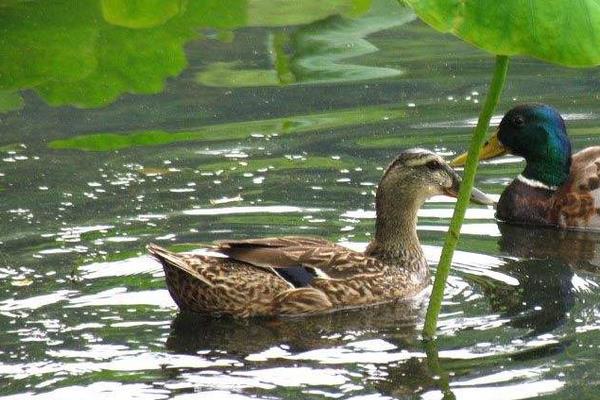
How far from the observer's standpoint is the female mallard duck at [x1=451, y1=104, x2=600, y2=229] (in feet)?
34.4

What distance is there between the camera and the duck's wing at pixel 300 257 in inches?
331

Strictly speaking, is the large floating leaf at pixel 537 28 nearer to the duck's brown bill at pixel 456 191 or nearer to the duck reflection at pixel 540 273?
the duck reflection at pixel 540 273

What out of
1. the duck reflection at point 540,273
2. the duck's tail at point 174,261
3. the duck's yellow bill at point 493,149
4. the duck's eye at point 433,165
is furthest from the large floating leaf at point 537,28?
the duck's yellow bill at point 493,149

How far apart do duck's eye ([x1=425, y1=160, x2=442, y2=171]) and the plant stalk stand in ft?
5.78

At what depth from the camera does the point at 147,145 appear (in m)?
11.8

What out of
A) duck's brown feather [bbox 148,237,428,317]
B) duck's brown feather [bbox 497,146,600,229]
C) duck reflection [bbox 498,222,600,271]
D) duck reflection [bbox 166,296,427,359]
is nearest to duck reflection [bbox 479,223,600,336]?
duck reflection [bbox 498,222,600,271]

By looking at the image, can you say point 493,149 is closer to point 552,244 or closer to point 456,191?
point 552,244

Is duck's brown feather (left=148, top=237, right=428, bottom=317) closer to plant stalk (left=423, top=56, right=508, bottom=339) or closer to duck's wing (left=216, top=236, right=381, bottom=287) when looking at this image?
duck's wing (left=216, top=236, right=381, bottom=287)

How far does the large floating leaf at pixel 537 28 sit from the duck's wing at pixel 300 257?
242 centimetres

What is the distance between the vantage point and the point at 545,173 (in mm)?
10938

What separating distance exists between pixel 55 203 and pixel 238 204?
1245 mm

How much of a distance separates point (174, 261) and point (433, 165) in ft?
6.08

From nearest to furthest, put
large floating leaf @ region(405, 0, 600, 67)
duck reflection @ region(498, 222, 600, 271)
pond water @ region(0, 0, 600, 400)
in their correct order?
large floating leaf @ region(405, 0, 600, 67)
pond water @ region(0, 0, 600, 400)
duck reflection @ region(498, 222, 600, 271)

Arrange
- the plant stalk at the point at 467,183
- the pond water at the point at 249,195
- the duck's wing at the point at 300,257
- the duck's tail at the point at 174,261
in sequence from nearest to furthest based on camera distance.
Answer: the plant stalk at the point at 467,183 → the pond water at the point at 249,195 → the duck's tail at the point at 174,261 → the duck's wing at the point at 300,257
